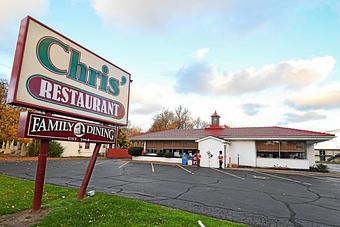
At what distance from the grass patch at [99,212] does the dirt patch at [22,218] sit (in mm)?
180

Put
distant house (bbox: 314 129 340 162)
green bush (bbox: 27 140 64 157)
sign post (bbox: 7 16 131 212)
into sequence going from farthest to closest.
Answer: distant house (bbox: 314 129 340 162) → green bush (bbox: 27 140 64 157) → sign post (bbox: 7 16 131 212)

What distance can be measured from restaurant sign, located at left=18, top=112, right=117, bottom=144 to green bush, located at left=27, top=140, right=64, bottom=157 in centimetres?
2796

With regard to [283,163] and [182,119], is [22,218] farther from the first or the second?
[182,119]

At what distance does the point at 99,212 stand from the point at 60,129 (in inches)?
93.8

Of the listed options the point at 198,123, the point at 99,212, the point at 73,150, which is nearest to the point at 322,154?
the point at 198,123

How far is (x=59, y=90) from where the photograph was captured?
20.7 ft

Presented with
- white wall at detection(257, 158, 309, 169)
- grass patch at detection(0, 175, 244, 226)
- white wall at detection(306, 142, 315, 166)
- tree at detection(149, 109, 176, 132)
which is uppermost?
tree at detection(149, 109, 176, 132)

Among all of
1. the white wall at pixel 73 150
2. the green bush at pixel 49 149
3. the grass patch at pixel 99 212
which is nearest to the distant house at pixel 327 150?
the white wall at pixel 73 150

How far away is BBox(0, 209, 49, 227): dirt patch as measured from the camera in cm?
516

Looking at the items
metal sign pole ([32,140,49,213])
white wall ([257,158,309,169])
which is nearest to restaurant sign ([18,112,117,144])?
metal sign pole ([32,140,49,213])

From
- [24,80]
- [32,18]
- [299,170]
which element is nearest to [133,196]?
[24,80]

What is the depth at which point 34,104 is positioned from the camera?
18.3ft

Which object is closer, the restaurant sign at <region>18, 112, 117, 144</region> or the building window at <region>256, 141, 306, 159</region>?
the restaurant sign at <region>18, 112, 117, 144</region>

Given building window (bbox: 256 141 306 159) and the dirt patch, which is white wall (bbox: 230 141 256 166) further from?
the dirt patch
